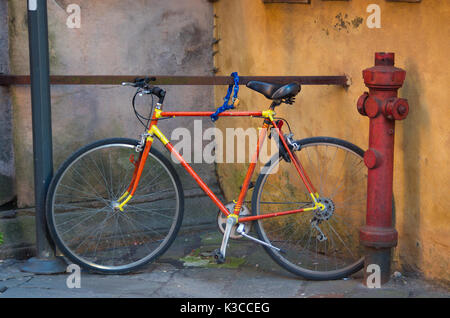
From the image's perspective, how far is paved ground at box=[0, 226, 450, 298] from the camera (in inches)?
159

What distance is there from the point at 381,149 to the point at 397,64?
565 millimetres

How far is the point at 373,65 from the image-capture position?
4.35 m

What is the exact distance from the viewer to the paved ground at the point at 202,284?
4.04 meters

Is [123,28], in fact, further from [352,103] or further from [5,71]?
[352,103]

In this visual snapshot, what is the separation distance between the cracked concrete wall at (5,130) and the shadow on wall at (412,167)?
2.74m

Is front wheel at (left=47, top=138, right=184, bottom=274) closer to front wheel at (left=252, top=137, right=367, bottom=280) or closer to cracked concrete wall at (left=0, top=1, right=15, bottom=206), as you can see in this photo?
cracked concrete wall at (left=0, top=1, right=15, bottom=206)

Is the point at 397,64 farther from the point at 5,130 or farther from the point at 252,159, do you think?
the point at 5,130

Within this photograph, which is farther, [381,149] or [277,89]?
[277,89]

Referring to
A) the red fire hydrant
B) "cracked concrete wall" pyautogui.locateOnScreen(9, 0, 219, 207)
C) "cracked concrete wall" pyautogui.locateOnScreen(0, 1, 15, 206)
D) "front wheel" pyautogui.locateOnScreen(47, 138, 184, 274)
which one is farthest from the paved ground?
"cracked concrete wall" pyautogui.locateOnScreen(9, 0, 219, 207)

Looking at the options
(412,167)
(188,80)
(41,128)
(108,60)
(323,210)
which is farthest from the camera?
(108,60)

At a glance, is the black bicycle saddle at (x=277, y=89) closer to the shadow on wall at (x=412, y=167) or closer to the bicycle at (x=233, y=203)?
the bicycle at (x=233, y=203)

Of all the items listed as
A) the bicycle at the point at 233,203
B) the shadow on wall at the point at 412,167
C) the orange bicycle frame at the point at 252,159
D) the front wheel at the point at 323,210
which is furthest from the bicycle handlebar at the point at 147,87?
the shadow on wall at the point at 412,167

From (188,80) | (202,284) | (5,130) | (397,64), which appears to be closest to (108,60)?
(5,130)

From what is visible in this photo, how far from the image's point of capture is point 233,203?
14.4ft
